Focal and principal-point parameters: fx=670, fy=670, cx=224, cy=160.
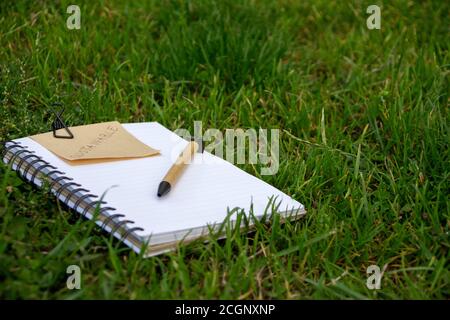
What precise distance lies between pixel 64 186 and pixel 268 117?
101cm

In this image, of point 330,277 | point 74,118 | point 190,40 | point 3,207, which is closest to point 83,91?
point 74,118

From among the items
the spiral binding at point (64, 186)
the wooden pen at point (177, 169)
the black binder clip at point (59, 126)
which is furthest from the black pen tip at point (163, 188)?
the black binder clip at point (59, 126)

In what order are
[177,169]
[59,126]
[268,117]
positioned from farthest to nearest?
[268,117]
[59,126]
[177,169]

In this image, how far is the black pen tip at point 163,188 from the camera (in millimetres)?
1766

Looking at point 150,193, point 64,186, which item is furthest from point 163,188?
point 64,186

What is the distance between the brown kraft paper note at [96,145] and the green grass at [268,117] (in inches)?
5.9

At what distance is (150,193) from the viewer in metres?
1.79

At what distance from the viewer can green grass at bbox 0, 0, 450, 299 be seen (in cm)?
161

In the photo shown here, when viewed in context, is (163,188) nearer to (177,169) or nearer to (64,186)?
(177,169)

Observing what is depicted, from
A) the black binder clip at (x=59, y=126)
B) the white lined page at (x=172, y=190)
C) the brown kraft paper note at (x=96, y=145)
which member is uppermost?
the black binder clip at (x=59, y=126)

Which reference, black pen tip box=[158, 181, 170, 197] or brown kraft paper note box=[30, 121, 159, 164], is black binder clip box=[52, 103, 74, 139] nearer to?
brown kraft paper note box=[30, 121, 159, 164]

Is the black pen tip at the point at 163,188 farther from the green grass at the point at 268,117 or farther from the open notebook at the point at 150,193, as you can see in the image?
the green grass at the point at 268,117

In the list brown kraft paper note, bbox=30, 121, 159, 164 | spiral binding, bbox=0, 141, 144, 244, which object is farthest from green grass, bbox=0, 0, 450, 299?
brown kraft paper note, bbox=30, 121, 159, 164

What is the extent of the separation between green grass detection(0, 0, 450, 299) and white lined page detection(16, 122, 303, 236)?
0.08 metres
